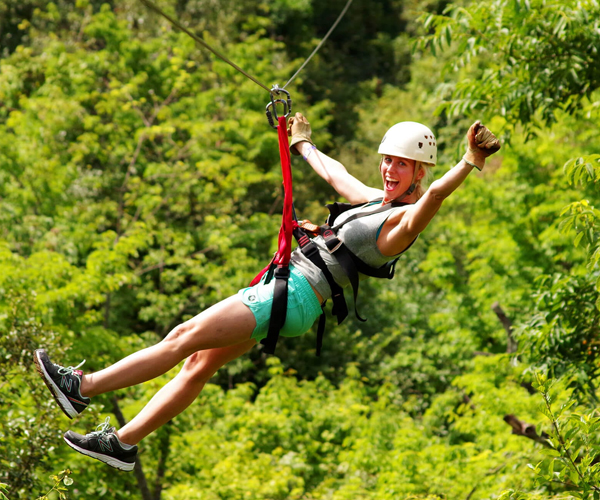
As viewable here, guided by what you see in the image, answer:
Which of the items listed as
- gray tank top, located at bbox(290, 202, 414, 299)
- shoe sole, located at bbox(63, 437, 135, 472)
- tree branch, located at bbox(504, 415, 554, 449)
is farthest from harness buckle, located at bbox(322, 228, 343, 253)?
tree branch, located at bbox(504, 415, 554, 449)

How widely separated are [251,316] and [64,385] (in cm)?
85

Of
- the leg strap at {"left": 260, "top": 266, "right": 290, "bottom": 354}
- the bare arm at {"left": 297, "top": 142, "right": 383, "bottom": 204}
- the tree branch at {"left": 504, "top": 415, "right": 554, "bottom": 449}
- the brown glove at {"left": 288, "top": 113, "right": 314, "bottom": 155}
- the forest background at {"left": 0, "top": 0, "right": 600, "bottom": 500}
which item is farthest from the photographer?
the tree branch at {"left": 504, "top": 415, "right": 554, "bottom": 449}

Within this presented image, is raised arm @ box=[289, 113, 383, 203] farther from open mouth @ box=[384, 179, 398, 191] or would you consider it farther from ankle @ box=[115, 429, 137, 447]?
ankle @ box=[115, 429, 137, 447]

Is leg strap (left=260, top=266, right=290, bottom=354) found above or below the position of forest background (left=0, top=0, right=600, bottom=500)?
below

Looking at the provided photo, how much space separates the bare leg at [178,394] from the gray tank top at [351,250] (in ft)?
1.39

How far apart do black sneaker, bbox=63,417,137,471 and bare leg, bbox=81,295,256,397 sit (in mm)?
217

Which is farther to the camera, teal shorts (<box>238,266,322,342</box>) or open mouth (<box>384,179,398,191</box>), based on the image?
open mouth (<box>384,179,398,191</box>)

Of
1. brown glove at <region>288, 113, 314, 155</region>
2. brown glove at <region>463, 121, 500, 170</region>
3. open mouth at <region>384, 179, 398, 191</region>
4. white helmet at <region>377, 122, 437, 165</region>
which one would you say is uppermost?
brown glove at <region>288, 113, 314, 155</region>

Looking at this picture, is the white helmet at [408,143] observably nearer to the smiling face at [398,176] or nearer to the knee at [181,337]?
the smiling face at [398,176]

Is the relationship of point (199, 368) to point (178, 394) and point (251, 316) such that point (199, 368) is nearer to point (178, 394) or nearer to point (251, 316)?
point (178, 394)

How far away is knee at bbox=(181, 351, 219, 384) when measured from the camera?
3396 millimetres

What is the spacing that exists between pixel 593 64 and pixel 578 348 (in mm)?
1997

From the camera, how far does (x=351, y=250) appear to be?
337cm

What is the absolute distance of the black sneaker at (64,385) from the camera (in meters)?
3.11
